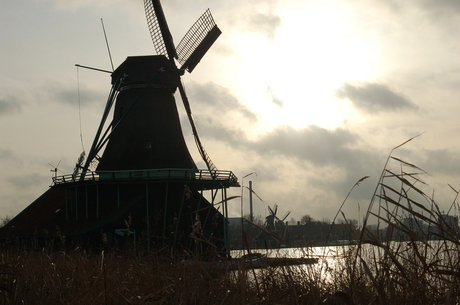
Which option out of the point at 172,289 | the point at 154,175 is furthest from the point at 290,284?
the point at 154,175

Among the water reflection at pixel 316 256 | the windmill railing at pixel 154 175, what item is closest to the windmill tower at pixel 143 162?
the windmill railing at pixel 154 175

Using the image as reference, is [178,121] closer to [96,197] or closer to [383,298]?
[96,197]

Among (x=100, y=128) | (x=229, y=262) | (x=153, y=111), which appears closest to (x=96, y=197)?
(x=100, y=128)

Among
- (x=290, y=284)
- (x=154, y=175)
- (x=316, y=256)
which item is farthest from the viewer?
(x=154, y=175)

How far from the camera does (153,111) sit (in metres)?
25.5

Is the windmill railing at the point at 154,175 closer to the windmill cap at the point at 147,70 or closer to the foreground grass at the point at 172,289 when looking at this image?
the windmill cap at the point at 147,70

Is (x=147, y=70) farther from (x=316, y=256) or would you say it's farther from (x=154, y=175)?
(x=316, y=256)

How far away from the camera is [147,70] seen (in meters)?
25.5

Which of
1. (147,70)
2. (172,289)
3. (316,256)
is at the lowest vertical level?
(172,289)

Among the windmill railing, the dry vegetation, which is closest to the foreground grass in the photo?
the dry vegetation

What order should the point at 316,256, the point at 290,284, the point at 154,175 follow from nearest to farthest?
the point at 290,284 → the point at 316,256 → the point at 154,175

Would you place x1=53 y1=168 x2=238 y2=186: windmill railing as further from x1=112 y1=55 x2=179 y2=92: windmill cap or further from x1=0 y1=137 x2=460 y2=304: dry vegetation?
x1=0 y1=137 x2=460 y2=304: dry vegetation

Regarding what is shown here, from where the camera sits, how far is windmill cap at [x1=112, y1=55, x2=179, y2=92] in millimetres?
25469

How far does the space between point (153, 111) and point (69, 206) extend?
7.05 metres
